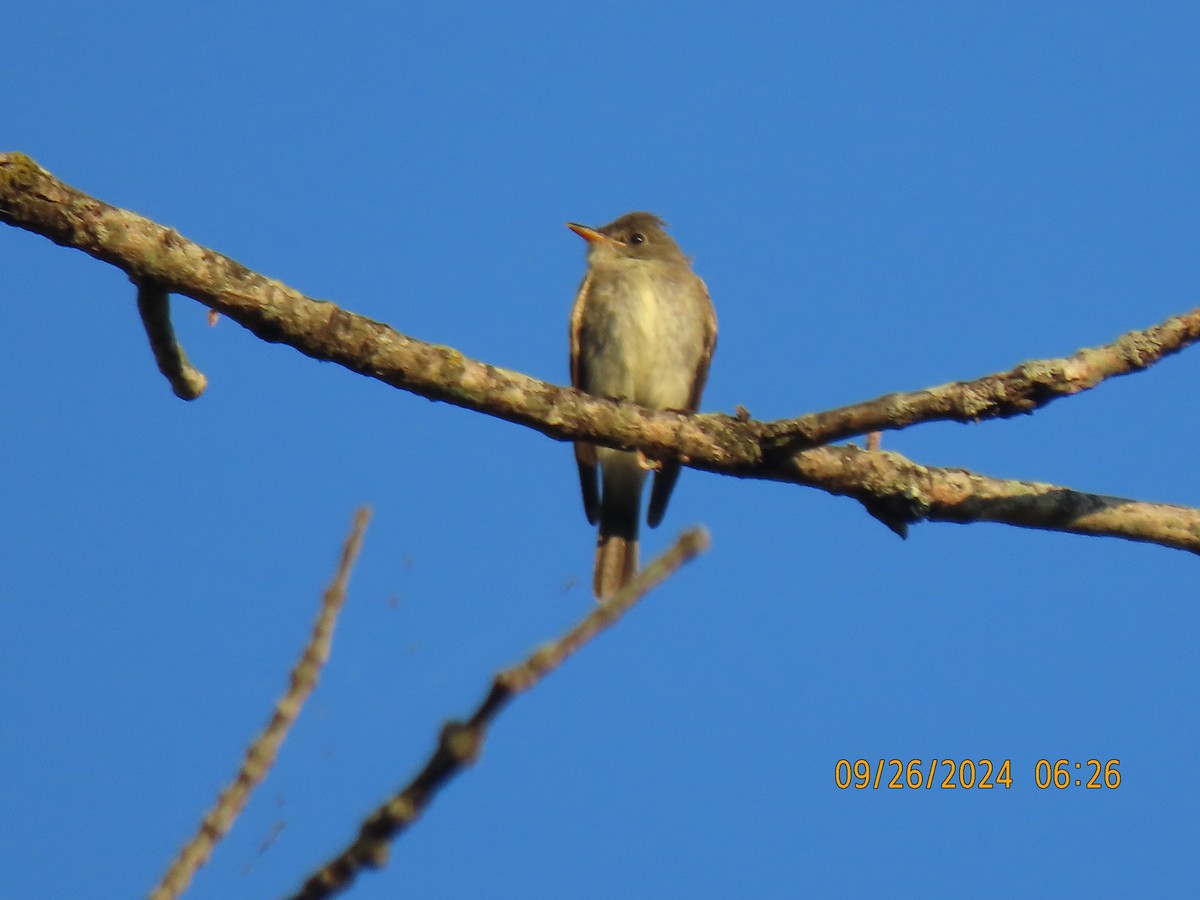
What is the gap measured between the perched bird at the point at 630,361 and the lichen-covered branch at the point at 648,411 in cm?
403

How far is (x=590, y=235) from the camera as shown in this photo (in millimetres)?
9984

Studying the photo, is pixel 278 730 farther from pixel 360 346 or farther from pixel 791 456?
pixel 791 456

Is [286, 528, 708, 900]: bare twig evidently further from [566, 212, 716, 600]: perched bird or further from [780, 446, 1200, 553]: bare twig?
[566, 212, 716, 600]: perched bird

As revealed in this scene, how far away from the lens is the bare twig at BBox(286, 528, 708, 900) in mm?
1364

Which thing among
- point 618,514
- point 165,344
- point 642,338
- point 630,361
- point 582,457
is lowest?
point 165,344

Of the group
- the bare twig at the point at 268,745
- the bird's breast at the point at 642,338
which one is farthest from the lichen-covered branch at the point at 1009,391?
the bird's breast at the point at 642,338

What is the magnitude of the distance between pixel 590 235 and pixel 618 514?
2.00 m

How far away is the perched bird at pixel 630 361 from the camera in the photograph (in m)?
9.02

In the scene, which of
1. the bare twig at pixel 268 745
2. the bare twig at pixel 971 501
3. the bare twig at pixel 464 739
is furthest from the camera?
the bare twig at pixel 971 501

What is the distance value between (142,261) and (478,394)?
1079mm

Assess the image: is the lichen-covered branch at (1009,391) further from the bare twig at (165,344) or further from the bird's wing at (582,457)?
the bird's wing at (582,457)

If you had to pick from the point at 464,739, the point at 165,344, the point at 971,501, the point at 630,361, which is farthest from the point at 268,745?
the point at 630,361

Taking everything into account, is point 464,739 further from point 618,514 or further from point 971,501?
point 618,514

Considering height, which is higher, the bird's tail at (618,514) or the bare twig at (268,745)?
the bird's tail at (618,514)
